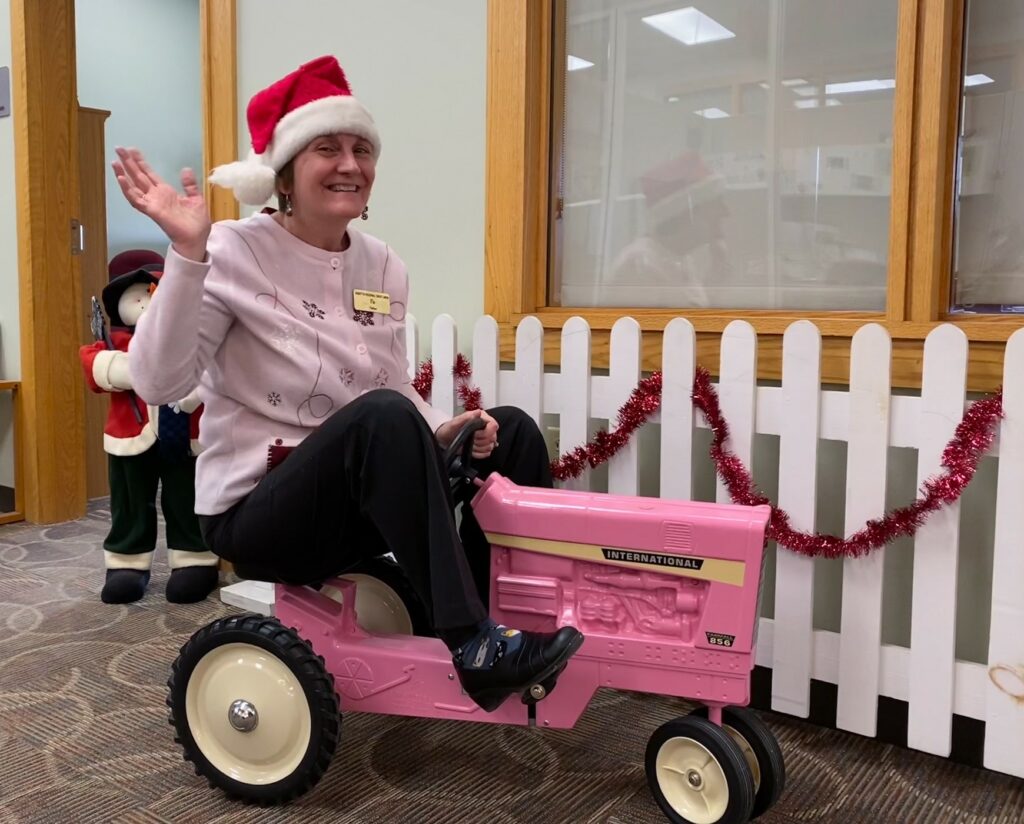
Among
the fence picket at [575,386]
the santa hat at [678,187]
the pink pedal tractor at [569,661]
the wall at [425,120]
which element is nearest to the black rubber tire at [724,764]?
the pink pedal tractor at [569,661]

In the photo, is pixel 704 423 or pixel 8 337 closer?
pixel 704 423

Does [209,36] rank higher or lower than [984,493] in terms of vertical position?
higher

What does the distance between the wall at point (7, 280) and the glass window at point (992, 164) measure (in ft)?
10.9

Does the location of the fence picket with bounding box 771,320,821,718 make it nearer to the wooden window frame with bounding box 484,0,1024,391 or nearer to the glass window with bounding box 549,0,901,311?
the wooden window frame with bounding box 484,0,1024,391

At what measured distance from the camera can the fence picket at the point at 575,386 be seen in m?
2.02

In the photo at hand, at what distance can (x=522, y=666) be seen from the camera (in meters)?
1.36

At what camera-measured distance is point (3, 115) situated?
353cm

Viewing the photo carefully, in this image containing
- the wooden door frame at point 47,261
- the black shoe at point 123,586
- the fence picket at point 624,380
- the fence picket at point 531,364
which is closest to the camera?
the fence picket at point 624,380

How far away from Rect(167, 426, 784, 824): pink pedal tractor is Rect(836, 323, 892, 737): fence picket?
1.19 ft

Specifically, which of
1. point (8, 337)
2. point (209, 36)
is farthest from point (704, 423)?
point (8, 337)

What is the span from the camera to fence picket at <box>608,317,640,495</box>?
76.9 inches

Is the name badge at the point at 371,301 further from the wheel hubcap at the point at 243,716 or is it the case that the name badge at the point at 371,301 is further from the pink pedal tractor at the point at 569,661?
the wheel hubcap at the point at 243,716

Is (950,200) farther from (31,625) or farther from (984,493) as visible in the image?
(31,625)

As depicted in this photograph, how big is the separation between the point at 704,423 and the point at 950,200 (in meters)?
0.62
